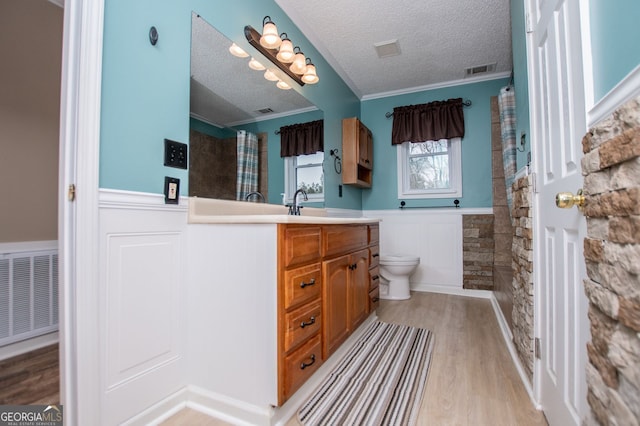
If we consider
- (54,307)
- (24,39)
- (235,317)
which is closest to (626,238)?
(235,317)

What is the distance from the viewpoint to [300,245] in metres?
1.33

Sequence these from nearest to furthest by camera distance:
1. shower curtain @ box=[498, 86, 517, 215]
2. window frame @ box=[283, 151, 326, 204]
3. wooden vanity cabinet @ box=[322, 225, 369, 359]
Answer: wooden vanity cabinet @ box=[322, 225, 369, 359]
window frame @ box=[283, 151, 326, 204]
shower curtain @ box=[498, 86, 517, 215]

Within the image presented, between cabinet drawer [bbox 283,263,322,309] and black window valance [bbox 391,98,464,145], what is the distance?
265cm

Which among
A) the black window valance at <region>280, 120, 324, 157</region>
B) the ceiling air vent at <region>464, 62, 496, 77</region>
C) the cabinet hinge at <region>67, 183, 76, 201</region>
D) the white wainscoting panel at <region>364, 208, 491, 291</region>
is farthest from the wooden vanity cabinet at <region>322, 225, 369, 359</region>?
the ceiling air vent at <region>464, 62, 496, 77</region>

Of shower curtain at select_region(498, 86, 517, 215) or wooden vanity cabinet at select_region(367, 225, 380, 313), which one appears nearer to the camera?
wooden vanity cabinet at select_region(367, 225, 380, 313)

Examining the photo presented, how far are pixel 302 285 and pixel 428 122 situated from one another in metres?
2.93

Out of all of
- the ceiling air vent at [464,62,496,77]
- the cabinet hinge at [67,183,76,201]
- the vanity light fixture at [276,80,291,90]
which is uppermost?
the ceiling air vent at [464,62,496,77]

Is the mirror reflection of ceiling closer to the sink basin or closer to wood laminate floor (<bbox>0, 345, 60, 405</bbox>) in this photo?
the sink basin

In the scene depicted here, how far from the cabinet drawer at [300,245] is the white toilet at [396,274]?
5.95ft

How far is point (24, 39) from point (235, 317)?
7.96ft

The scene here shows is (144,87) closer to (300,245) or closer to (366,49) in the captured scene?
(300,245)

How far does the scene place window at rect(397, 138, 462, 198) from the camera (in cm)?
349

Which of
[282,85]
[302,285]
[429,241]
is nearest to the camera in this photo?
[302,285]

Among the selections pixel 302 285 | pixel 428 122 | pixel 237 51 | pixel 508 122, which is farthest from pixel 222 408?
pixel 428 122
